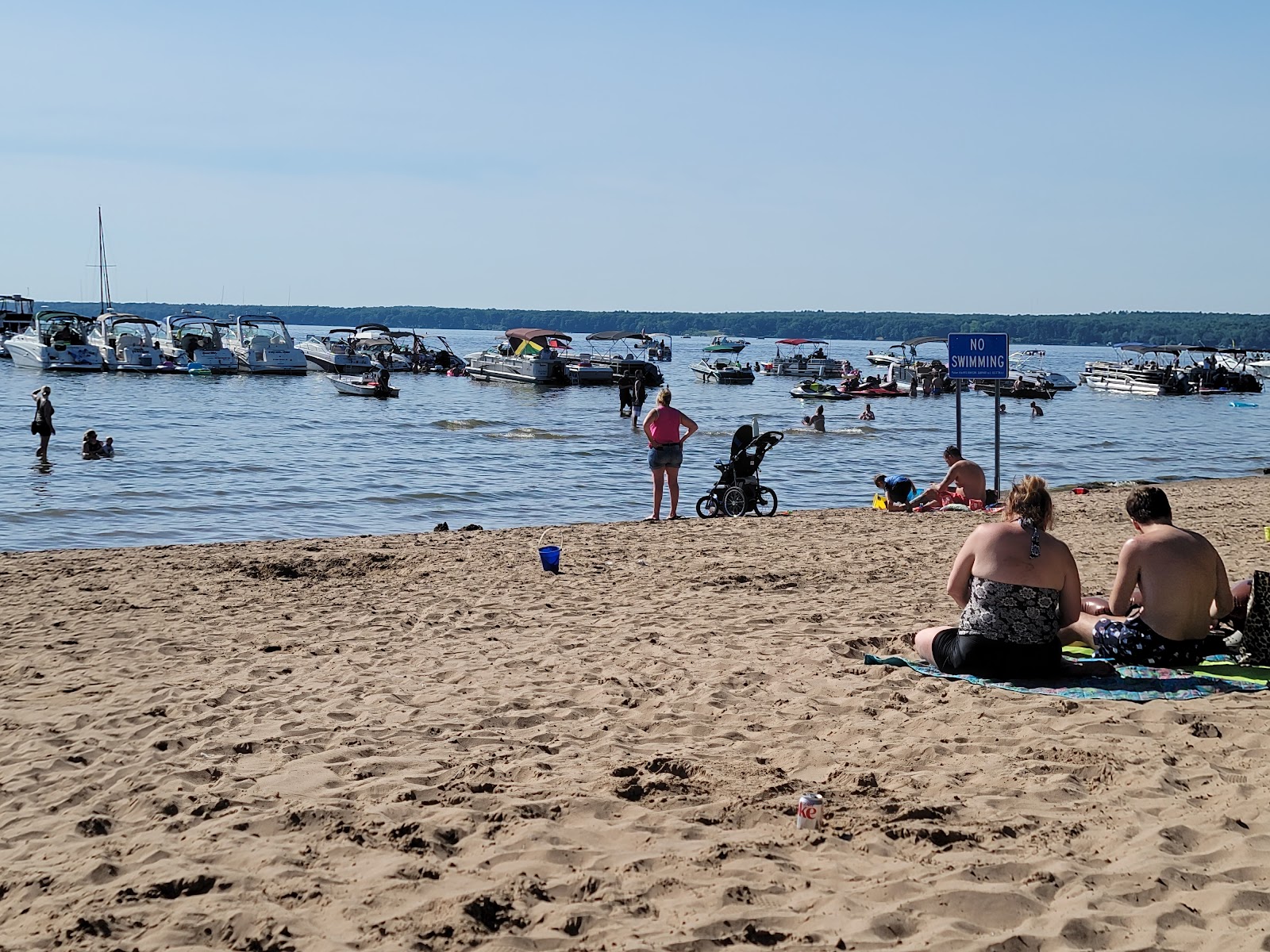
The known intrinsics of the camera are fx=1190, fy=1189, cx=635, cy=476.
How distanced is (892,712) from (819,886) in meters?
1.90

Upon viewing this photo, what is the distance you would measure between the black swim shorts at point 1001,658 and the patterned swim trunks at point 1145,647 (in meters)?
0.32

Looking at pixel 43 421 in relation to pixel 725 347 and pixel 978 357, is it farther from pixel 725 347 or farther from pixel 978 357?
pixel 725 347

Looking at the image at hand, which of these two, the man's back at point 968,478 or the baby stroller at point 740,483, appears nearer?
the man's back at point 968,478

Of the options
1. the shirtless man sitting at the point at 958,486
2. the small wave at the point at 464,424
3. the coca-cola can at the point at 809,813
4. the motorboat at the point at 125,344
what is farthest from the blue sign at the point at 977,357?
the motorboat at the point at 125,344

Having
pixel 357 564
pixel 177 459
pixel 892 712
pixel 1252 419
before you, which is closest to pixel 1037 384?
pixel 1252 419

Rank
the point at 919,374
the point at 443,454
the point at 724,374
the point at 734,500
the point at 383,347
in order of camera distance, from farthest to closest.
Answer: the point at 383,347
the point at 724,374
the point at 919,374
the point at 443,454
the point at 734,500

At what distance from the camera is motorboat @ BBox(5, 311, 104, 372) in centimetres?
5653

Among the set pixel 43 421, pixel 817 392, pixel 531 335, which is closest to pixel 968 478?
pixel 43 421

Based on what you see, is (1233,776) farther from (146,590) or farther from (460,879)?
(146,590)

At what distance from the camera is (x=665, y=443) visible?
1410 cm

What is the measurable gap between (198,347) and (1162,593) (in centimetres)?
5738

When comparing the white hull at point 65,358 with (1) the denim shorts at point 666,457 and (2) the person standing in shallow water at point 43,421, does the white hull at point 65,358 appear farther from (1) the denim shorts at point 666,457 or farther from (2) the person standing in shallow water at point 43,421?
(1) the denim shorts at point 666,457

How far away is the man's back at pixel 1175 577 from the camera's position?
5766mm

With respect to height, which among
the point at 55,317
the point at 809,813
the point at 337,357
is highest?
the point at 55,317
